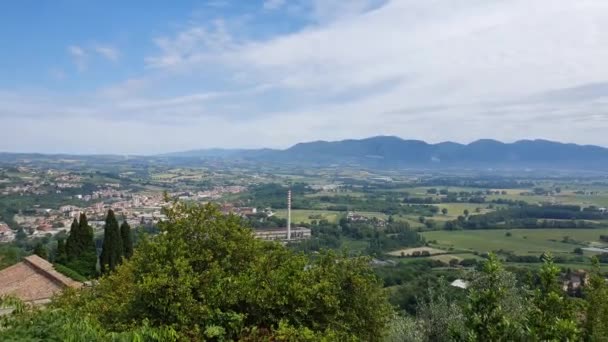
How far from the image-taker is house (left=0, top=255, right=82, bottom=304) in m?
18.0

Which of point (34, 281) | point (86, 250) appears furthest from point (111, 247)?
point (34, 281)

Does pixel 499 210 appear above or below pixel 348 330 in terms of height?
below

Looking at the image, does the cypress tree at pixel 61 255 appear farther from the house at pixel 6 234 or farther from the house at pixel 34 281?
the house at pixel 6 234

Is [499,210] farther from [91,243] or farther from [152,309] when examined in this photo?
[152,309]

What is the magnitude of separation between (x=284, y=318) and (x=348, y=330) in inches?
56.0

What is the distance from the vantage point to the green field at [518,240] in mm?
53062

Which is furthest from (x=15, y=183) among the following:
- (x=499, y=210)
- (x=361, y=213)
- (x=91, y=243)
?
(x=499, y=210)

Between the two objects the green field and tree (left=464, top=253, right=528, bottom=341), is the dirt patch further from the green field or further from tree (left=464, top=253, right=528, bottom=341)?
tree (left=464, top=253, right=528, bottom=341)

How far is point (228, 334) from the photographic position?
28.7 ft

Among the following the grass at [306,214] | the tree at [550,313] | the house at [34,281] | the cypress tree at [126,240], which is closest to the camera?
the tree at [550,313]

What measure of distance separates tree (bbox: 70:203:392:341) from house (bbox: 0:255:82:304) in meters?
8.00

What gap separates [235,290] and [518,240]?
56222 millimetres

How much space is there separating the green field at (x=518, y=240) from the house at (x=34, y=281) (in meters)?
43.6

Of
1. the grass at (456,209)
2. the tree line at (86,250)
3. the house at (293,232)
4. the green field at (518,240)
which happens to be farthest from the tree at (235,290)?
the grass at (456,209)
